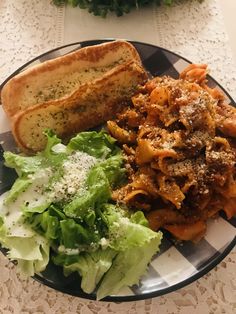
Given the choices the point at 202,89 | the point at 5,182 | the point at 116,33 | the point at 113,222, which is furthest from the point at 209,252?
the point at 116,33

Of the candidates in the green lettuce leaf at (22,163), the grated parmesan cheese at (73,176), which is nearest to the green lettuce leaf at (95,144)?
the grated parmesan cheese at (73,176)

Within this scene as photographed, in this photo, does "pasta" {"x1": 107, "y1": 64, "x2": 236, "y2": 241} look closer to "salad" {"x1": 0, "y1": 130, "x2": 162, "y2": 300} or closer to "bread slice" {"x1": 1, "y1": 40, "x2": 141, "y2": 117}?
"salad" {"x1": 0, "y1": 130, "x2": 162, "y2": 300}

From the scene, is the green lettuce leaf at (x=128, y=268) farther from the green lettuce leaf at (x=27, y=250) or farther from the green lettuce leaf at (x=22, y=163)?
the green lettuce leaf at (x=22, y=163)

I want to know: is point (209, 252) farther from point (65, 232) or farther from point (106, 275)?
point (65, 232)

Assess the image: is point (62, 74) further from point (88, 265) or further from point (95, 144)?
point (88, 265)

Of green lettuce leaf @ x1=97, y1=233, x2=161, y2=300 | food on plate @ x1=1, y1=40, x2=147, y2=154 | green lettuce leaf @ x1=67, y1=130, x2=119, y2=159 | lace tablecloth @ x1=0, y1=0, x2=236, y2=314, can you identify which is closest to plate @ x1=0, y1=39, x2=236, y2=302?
green lettuce leaf @ x1=97, y1=233, x2=161, y2=300
